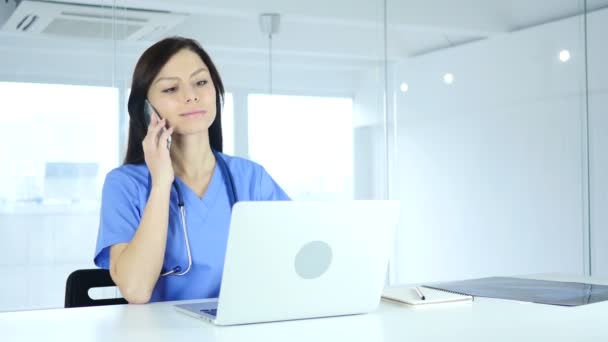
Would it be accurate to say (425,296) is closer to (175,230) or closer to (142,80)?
(175,230)

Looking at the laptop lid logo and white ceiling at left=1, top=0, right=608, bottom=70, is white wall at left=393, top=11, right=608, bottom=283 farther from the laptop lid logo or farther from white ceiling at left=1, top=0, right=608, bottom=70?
the laptop lid logo

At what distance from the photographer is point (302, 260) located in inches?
68.6

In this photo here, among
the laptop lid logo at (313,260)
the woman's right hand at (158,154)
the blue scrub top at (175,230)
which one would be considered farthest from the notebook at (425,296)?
the woman's right hand at (158,154)

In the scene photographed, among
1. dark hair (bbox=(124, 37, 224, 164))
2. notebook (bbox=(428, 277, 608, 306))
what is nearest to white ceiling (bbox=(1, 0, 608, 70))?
dark hair (bbox=(124, 37, 224, 164))

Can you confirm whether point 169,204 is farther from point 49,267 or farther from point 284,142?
point 284,142

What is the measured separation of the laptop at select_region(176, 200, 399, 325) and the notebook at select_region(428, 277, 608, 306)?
484 mm

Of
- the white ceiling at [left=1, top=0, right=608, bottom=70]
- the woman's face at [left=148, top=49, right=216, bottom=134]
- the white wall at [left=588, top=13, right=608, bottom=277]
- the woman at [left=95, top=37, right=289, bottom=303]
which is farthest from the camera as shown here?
the white wall at [left=588, top=13, right=608, bottom=277]

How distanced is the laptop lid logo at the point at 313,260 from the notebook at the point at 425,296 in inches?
13.7

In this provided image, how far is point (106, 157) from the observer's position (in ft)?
12.6

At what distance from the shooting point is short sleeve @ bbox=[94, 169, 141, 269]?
2.29 meters

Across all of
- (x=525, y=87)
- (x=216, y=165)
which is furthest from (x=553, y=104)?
(x=216, y=165)

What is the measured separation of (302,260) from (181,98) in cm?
95

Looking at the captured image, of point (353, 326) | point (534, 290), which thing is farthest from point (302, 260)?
point (534, 290)

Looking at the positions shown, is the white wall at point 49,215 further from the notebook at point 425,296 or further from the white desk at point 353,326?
the notebook at point 425,296
